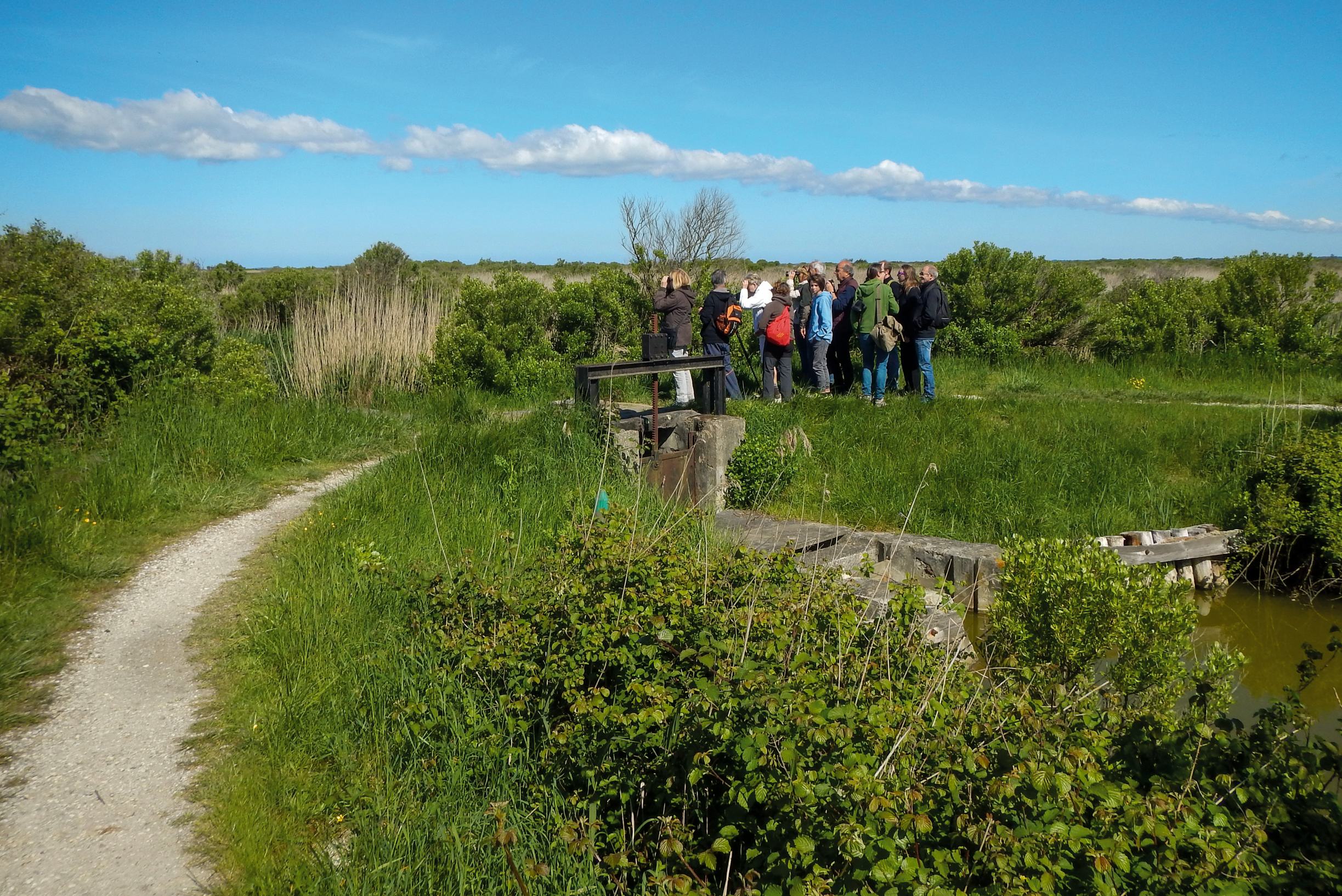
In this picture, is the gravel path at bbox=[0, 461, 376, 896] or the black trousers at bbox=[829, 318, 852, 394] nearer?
the gravel path at bbox=[0, 461, 376, 896]

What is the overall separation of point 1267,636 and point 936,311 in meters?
5.12

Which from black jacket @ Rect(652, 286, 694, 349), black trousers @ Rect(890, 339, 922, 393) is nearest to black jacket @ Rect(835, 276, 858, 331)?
black trousers @ Rect(890, 339, 922, 393)

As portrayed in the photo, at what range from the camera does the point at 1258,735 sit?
3070mm

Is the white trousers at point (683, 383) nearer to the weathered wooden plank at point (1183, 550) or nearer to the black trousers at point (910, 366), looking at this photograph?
the black trousers at point (910, 366)

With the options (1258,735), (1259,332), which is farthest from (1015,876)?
(1259,332)

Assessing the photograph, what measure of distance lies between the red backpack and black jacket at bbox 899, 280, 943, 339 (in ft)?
4.96

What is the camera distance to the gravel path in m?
3.29

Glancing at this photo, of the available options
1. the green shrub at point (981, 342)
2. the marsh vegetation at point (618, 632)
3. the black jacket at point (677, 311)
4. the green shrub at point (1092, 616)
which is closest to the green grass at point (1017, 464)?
the marsh vegetation at point (618, 632)

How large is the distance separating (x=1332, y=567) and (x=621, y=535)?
6822 mm

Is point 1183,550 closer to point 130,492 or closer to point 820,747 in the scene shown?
point 820,747

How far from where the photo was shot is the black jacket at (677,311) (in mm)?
11328

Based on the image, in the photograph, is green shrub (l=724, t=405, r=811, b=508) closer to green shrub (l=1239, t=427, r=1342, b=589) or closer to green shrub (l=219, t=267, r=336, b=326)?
green shrub (l=1239, t=427, r=1342, b=589)

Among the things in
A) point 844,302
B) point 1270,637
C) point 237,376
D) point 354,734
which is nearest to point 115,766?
point 354,734

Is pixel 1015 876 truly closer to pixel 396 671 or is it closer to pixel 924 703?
pixel 924 703
